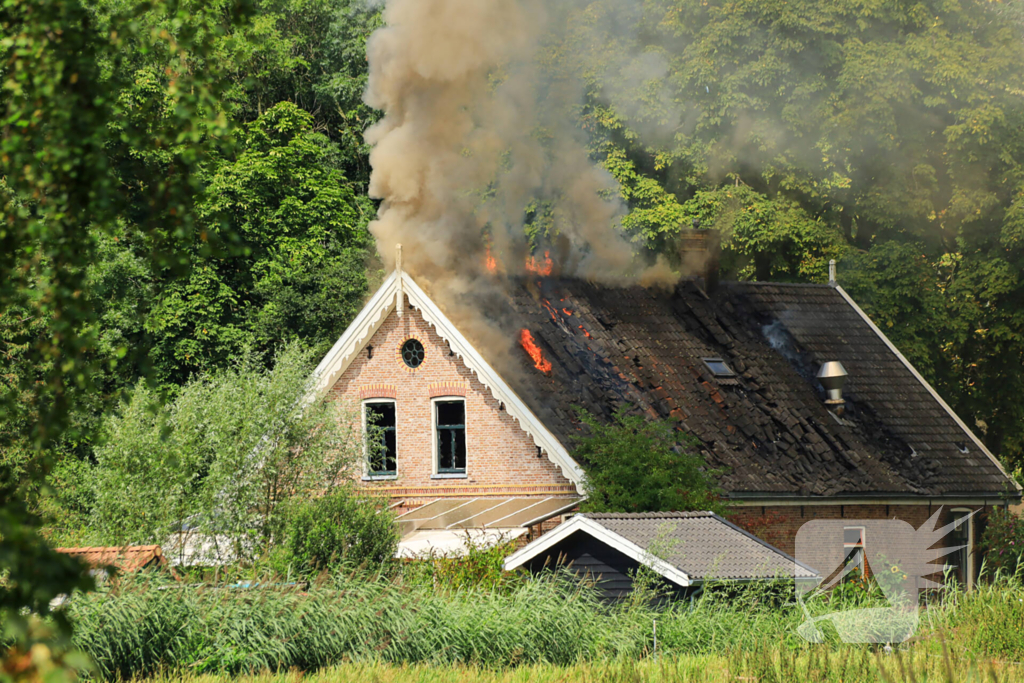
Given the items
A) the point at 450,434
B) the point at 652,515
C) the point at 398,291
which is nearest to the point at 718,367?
the point at 450,434

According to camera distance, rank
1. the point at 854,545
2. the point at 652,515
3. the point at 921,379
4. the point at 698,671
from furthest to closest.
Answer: the point at 921,379 → the point at 854,545 → the point at 652,515 → the point at 698,671

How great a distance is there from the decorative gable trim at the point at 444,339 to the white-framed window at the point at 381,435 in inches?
41.0

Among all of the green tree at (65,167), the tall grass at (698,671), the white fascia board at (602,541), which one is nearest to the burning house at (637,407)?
the white fascia board at (602,541)

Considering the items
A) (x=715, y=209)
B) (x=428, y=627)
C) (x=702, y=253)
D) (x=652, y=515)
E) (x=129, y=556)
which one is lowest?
(x=428, y=627)

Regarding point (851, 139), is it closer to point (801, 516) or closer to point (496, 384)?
point (801, 516)

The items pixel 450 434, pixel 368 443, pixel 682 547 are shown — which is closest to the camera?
pixel 682 547

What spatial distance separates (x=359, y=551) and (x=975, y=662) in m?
9.92

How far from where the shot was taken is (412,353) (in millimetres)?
24562

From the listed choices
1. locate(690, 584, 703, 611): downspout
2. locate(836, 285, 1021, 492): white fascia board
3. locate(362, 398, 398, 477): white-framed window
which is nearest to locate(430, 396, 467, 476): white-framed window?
locate(362, 398, 398, 477): white-framed window

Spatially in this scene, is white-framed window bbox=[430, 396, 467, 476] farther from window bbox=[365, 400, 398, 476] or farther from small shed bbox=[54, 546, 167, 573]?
small shed bbox=[54, 546, 167, 573]

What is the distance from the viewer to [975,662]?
41.1 feet

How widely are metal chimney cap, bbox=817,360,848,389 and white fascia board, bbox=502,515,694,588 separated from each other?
478 inches

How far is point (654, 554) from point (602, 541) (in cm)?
89

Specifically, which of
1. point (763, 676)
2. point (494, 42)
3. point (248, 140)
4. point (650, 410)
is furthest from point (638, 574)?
point (248, 140)
